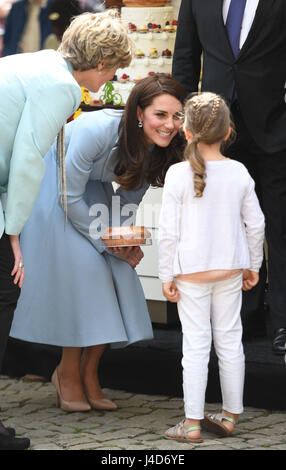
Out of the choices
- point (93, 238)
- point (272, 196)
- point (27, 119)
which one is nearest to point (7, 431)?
point (93, 238)

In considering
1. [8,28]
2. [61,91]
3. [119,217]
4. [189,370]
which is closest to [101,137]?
[119,217]

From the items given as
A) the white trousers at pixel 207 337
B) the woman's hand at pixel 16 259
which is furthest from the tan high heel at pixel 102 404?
the woman's hand at pixel 16 259

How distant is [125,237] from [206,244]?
1.58ft

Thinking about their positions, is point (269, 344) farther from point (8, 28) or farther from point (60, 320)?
point (8, 28)

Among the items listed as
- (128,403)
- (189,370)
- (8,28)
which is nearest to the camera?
(189,370)

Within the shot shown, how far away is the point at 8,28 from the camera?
5.97 m

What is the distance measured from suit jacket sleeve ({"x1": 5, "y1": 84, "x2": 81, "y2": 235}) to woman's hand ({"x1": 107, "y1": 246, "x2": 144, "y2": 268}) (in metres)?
0.81

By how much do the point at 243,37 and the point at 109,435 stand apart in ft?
6.13

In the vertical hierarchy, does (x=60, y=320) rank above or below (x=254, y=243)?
below

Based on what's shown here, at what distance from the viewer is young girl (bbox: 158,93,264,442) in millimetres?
3986

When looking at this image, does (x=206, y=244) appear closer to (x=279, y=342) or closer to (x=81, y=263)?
(x=81, y=263)

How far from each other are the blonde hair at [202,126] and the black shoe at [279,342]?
1.16 meters

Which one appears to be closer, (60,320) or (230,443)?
(230,443)

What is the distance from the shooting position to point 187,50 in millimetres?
4883
